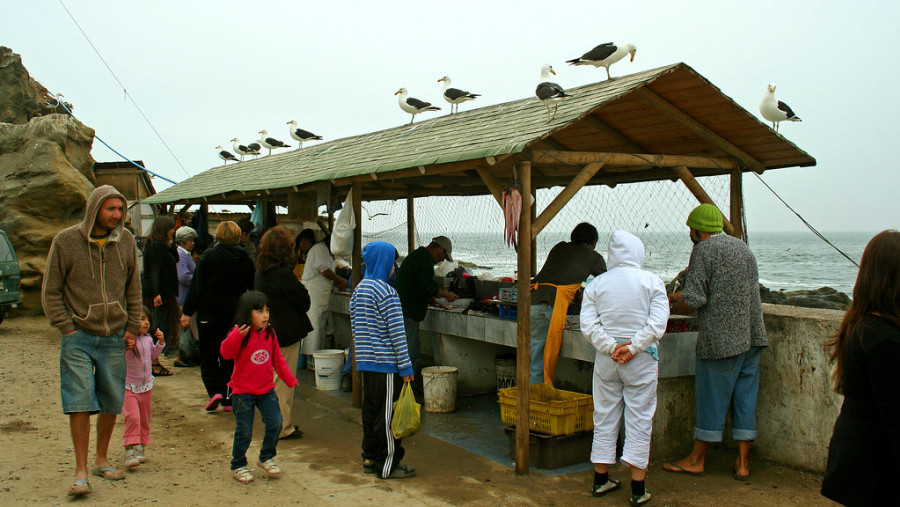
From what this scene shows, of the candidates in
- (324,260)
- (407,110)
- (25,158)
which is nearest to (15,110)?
(25,158)

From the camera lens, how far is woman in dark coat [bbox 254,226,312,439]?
5.93 meters

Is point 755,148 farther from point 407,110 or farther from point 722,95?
point 407,110

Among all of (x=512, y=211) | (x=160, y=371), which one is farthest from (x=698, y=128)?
(x=160, y=371)

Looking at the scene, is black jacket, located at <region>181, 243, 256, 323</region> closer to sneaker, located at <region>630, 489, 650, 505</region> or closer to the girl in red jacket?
the girl in red jacket

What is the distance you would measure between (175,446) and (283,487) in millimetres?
1571

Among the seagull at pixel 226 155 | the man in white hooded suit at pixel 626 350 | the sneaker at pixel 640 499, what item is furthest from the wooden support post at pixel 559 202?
the seagull at pixel 226 155

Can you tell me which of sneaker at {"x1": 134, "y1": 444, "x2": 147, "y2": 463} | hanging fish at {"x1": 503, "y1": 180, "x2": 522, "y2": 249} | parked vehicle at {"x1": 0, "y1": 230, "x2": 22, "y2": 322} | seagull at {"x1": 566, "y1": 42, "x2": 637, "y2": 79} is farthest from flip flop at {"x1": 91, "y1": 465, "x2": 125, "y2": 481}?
parked vehicle at {"x1": 0, "y1": 230, "x2": 22, "y2": 322}

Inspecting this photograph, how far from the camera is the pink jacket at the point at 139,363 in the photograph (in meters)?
5.08

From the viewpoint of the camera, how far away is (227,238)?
6.59 m

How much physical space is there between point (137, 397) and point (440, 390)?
10.0 ft

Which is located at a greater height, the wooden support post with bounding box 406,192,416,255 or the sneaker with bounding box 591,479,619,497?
the wooden support post with bounding box 406,192,416,255

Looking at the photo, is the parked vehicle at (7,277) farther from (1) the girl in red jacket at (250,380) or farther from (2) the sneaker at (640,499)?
(2) the sneaker at (640,499)

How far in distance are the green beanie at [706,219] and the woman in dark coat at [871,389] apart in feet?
8.38

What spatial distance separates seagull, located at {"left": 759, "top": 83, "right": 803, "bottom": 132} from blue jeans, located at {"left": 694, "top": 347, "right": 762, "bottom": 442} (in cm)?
315
